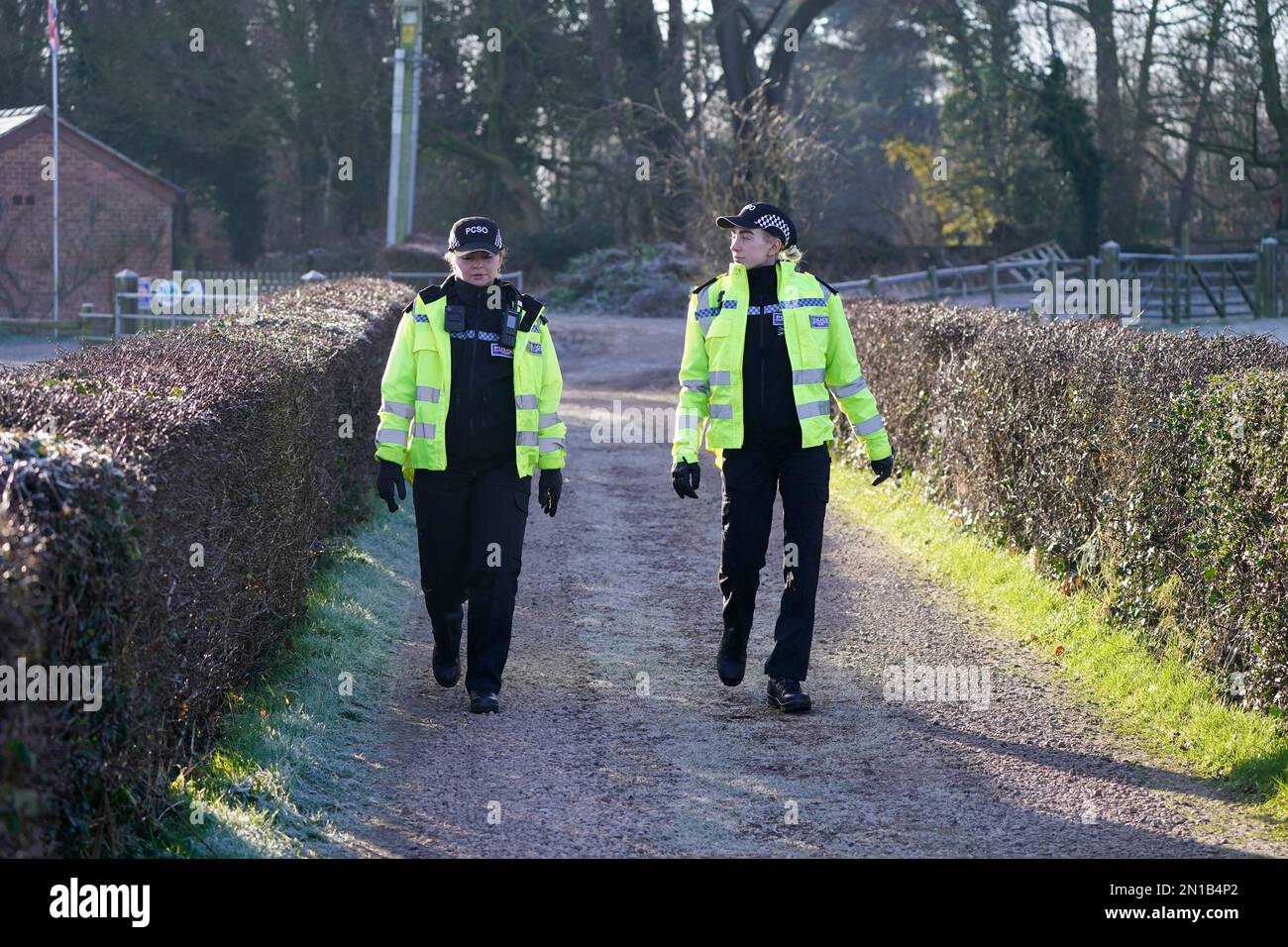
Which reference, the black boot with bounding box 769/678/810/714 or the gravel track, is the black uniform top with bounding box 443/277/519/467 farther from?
the black boot with bounding box 769/678/810/714

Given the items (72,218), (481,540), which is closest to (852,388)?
(481,540)

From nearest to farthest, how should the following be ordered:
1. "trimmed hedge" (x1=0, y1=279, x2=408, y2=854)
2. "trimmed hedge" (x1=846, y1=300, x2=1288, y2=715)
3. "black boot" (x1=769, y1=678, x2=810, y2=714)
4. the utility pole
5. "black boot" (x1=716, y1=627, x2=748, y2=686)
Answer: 1. "trimmed hedge" (x1=0, y1=279, x2=408, y2=854)
2. "trimmed hedge" (x1=846, y1=300, x2=1288, y2=715)
3. "black boot" (x1=769, y1=678, x2=810, y2=714)
4. "black boot" (x1=716, y1=627, x2=748, y2=686)
5. the utility pole

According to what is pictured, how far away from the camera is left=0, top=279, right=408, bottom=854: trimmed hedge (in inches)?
147

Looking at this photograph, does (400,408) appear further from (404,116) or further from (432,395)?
(404,116)

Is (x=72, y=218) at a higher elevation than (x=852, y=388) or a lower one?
higher

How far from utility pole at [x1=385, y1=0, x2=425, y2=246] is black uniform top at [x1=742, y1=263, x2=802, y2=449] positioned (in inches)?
1132

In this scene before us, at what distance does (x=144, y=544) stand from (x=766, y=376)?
2.98 metres

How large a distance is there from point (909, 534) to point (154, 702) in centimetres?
698

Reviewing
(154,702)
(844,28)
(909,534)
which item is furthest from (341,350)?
(844,28)

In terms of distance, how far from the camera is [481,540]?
6.66 m

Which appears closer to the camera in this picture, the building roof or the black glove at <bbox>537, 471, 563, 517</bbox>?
the black glove at <bbox>537, 471, 563, 517</bbox>

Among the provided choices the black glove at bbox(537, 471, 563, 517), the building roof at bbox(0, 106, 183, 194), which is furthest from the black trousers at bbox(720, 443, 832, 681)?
the building roof at bbox(0, 106, 183, 194)

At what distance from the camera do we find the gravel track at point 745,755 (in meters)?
5.25

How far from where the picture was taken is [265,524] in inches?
268
